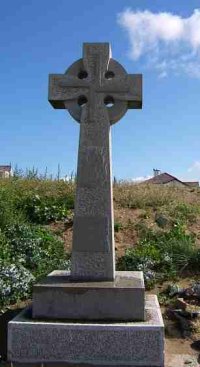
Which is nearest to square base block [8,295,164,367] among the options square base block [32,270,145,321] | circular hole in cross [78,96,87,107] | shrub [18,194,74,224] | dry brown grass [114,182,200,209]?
square base block [32,270,145,321]

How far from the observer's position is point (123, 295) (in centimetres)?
480

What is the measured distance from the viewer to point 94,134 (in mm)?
5289

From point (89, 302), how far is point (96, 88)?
223 cm

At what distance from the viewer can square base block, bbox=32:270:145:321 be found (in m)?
4.79

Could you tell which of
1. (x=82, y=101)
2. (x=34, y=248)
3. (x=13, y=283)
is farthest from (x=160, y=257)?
(x=82, y=101)

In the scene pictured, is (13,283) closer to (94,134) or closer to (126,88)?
(94,134)

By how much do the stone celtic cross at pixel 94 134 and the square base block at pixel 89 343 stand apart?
683 mm

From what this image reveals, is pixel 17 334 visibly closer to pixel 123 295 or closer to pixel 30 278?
pixel 123 295

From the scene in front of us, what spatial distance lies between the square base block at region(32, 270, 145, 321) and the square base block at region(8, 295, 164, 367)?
0.14 metres

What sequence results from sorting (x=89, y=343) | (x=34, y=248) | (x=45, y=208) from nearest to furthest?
(x=89, y=343) → (x=34, y=248) → (x=45, y=208)

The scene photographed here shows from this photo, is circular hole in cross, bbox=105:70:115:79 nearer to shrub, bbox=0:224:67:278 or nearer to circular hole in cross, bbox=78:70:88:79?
circular hole in cross, bbox=78:70:88:79

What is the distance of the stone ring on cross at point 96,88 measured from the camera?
535 cm

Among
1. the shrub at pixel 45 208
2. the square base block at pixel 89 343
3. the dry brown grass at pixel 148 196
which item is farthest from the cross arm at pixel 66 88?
the dry brown grass at pixel 148 196

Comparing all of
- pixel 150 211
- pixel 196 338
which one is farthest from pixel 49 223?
pixel 196 338
